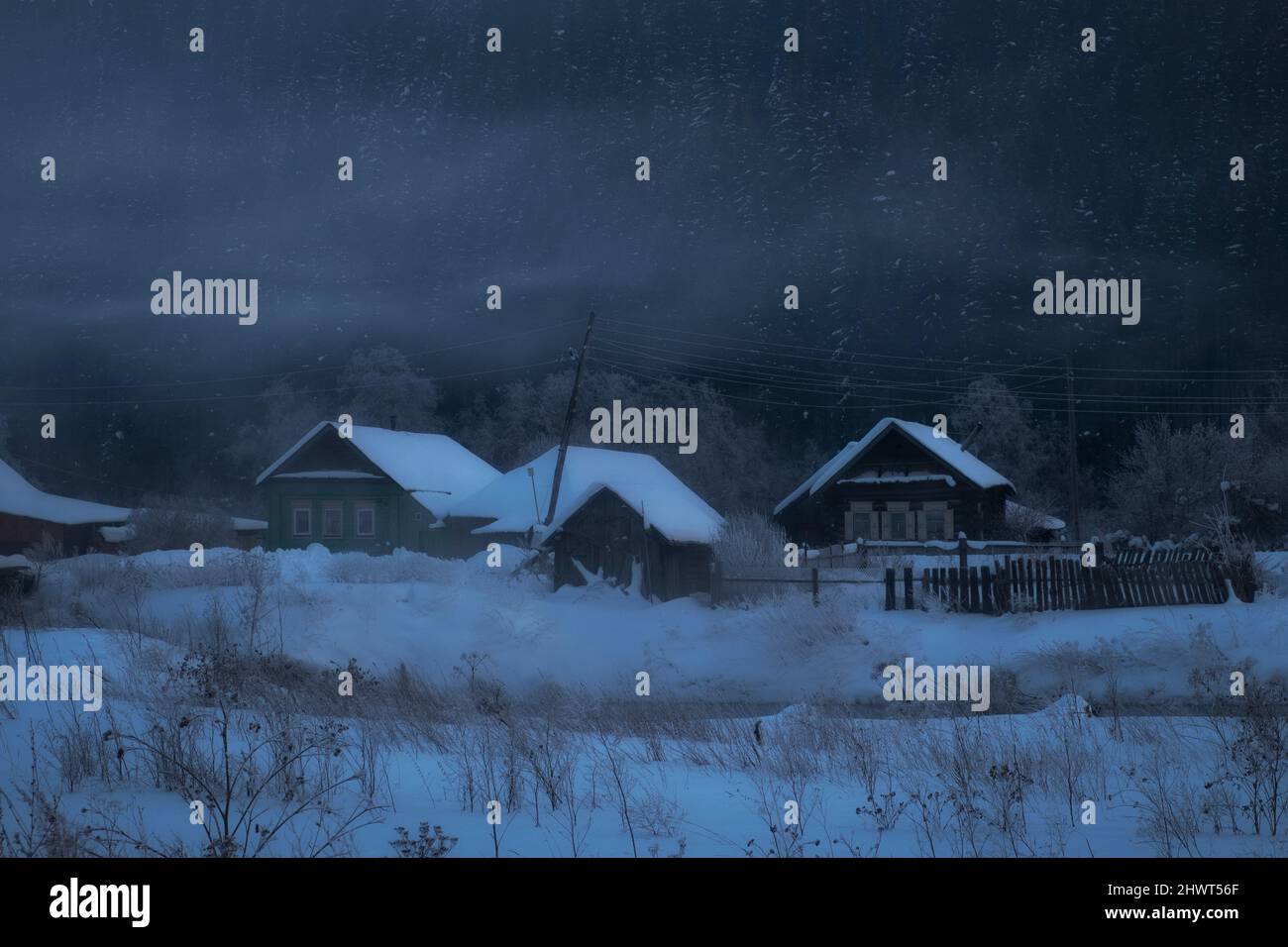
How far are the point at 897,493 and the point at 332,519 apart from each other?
5443 millimetres

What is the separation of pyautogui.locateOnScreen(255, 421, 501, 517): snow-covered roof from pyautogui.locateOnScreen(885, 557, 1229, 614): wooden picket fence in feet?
15.0

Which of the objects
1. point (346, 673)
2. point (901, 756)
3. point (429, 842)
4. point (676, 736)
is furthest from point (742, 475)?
point (429, 842)

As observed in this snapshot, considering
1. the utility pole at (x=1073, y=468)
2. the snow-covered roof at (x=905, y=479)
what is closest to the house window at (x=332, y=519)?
the snow-covered roof at (x=905, y=479)

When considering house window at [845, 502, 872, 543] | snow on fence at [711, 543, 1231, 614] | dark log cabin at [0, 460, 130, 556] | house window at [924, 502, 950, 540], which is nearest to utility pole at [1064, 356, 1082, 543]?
snow on fence at [711, 543, 1231, 614]

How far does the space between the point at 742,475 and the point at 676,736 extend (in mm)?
3054

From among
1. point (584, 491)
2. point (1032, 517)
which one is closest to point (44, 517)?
point (584, 491)

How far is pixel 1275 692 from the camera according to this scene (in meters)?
7.91

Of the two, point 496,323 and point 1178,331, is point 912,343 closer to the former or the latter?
point 1178,331

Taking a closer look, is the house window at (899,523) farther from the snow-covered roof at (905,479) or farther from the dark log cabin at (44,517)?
the dark log cabin at (44,517)

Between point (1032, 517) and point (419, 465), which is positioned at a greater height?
point (419, 465)

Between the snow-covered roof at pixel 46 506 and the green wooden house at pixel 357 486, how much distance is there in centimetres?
148

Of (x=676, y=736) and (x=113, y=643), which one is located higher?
(x=113, y=643)

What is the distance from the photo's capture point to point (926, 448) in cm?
905

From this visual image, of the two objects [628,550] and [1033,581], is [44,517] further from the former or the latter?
[1033,581]
